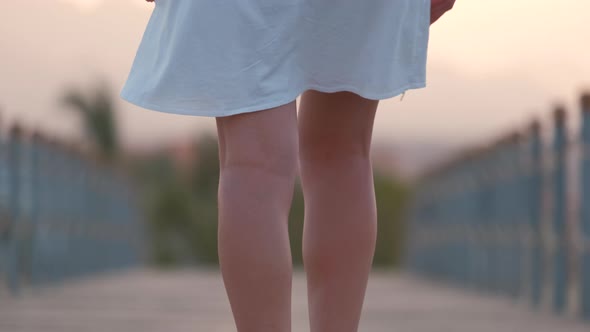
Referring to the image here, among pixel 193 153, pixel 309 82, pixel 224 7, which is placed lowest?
pixel 193 153

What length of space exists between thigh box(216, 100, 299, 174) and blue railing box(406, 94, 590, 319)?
371 centimetres

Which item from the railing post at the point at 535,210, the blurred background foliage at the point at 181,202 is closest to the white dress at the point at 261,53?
the railing post at the point at 535,210

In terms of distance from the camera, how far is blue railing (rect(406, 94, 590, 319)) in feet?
18.7

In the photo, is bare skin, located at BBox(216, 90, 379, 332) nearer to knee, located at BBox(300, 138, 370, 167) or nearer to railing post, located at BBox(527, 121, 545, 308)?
knee, located at BBox(300, 138, 370, 167)

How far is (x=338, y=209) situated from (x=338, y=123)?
0.15m

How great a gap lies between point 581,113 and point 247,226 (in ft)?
13.6

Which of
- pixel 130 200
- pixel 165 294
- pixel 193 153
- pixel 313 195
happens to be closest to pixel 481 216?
pixel 165 294

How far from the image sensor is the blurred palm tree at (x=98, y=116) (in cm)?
2608

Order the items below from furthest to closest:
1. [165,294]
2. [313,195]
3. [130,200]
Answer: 1. [130,200]
2. [165,294]
3. [313,195]

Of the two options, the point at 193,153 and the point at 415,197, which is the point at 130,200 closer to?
the point at 415,197

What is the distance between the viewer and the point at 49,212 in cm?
820

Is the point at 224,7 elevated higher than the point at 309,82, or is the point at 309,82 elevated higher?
the point at 224,7

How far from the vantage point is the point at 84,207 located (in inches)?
420

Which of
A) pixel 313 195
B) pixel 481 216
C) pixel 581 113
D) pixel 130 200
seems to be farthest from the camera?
pixel 130 200
